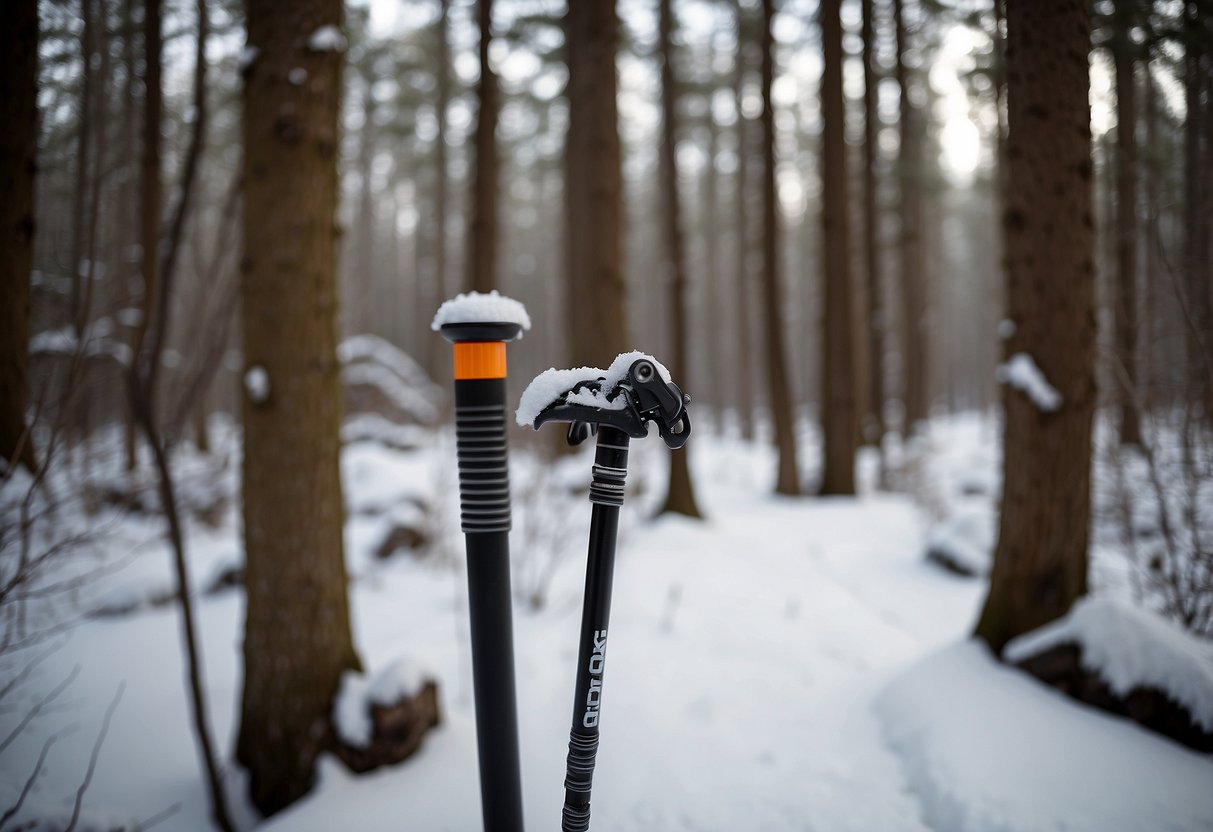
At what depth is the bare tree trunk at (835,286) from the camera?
859cm

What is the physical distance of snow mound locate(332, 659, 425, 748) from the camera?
Answer: 269cm

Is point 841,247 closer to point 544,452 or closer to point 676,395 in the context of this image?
point 544,452

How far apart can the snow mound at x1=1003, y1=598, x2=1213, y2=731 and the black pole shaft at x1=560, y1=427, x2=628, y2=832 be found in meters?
2.75

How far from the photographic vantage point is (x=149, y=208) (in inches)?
255

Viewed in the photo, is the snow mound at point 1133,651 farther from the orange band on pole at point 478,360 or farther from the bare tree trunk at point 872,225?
the bare tree trunk at point 872,225

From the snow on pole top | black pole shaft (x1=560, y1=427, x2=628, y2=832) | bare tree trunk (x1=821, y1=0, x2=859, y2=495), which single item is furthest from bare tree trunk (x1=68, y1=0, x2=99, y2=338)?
bare tree trunk (x1=821, y1=0, x2=859, y2=495)

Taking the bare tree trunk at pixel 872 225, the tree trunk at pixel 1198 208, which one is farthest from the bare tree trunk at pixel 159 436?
the bare tree trunk at pixel 872 225

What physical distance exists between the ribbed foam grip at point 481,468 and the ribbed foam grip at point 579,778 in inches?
20.8

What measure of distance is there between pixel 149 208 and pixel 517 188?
27810 mm

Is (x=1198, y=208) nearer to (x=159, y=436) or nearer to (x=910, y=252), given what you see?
(x=159, y=436)

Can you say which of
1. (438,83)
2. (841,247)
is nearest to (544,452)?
(841,247)

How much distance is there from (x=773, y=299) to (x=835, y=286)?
36.4 inches

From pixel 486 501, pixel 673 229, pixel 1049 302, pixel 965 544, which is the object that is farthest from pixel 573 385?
pixel 673 229

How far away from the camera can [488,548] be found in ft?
4.89
